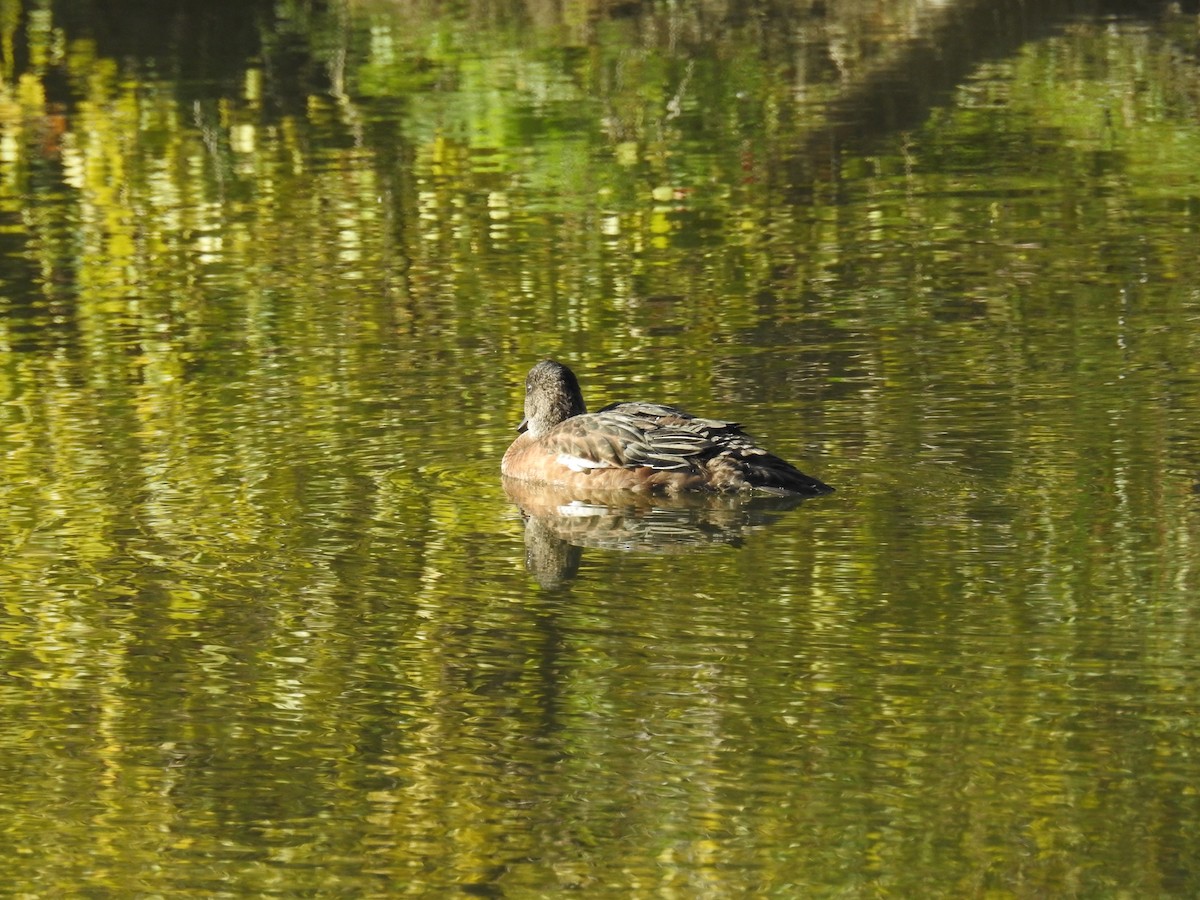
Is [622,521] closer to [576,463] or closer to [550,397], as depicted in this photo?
[576,463]

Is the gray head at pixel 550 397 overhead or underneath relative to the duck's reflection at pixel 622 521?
overhead

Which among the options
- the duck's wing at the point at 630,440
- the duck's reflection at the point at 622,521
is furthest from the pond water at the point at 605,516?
the duck's wing at the point at 630,440

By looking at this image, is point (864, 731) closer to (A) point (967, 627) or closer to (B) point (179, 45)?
(A) point (967, 627)

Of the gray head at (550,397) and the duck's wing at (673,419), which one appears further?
the gray head at (550,397)

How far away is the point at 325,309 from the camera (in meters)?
14.4

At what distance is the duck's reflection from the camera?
9.23 metres

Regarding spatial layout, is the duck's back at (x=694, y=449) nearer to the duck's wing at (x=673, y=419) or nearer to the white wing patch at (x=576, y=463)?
the duck's wing at (x=673, y=419)

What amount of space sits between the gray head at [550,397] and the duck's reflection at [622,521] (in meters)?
0.55

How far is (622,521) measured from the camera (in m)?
9.81

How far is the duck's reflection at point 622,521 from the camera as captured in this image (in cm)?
923

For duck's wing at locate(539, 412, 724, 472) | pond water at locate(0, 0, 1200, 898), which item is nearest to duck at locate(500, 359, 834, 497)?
duck's wing at locate(539, 412, 724, 472)

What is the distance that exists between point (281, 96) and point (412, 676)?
629 inches

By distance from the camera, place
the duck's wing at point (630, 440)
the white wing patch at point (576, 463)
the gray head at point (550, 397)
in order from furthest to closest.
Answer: the gray head at point (550, 397) < the white wing patch at point (576, 463) < the duck's wing at point (630, 440)

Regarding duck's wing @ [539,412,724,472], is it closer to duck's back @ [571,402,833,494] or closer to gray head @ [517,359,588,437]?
duck's back @ [571,402,833,494]
